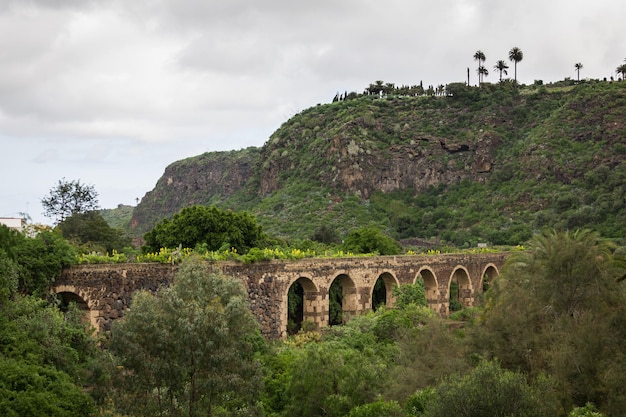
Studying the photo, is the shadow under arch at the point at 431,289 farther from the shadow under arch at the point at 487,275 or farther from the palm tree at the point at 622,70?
the palm tree at the point at 622,70

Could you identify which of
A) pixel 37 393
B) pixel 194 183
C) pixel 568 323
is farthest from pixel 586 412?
pixel 194 183

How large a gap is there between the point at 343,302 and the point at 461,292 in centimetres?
1226

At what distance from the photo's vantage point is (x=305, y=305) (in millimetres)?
26484

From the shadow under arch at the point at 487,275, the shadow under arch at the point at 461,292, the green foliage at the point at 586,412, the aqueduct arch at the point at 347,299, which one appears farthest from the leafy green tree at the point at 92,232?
the green foliage at the point at 586,412

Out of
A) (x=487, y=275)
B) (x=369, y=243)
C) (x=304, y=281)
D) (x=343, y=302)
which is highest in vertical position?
(x=369, y=243)

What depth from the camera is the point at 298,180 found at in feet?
233

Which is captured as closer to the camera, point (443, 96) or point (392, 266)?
point (392, 266)

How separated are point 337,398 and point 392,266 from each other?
15.9 m

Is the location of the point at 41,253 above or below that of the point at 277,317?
above

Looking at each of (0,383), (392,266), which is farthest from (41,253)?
(392,266)

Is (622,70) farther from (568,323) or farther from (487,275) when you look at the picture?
(568,323)

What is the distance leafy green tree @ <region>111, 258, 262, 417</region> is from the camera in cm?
1231

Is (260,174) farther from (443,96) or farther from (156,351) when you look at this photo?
(156,351)

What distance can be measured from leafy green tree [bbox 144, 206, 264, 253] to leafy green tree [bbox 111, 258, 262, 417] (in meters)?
13.2
